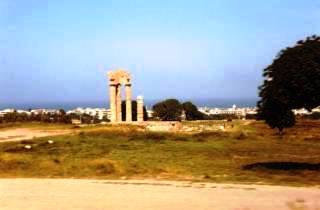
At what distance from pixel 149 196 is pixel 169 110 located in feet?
224

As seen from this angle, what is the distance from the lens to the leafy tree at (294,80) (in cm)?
2206

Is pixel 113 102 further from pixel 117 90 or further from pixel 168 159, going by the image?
pixel 168 159

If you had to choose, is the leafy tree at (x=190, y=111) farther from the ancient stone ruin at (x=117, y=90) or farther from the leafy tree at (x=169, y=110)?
the ancient stone ruin at (x=117, y=90)

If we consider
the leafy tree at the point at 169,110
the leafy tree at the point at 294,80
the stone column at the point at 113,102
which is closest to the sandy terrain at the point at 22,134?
the stone column at the point at 113,102

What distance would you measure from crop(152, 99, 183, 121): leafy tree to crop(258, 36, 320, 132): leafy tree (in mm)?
58198

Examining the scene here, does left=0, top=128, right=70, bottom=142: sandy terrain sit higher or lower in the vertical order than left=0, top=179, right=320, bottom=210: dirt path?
higher

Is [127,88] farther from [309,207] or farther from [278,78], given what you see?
[309,207]

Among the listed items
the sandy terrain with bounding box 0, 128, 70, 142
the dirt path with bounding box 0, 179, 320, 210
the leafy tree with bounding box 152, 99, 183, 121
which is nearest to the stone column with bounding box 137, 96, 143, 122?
the leafy tree with bounding box 152, 99, 183, 121

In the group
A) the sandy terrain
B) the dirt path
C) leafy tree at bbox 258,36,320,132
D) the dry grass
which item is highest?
leafy tree at bbox 258,36,320,132

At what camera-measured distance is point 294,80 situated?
2233 cm

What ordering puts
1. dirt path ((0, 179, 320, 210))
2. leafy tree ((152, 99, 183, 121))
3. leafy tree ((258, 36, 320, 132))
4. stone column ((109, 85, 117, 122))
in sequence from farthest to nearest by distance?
leafy tree ((152, 99, 183, 121)) < stone column ((109, 85, 117, 122)) < leafy tree ((258, 36, 320, 132)) < dirt path ((0, 179, 320, 210))

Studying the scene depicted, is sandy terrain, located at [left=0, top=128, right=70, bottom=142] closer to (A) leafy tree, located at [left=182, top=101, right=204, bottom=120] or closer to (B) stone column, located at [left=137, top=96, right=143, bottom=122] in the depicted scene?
(B) stone column, located at [left=137, top=96, right=143, bottom=122]

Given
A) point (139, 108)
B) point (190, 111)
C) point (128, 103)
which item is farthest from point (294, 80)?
point (190, 111)

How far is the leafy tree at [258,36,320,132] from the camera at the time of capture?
2206cm
